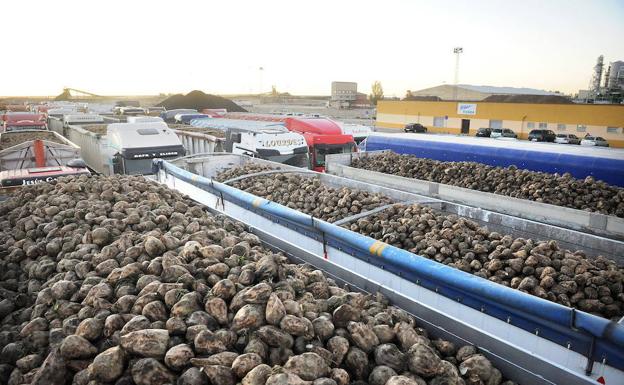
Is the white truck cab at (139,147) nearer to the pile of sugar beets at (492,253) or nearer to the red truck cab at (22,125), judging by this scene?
the pile of sugar beets at (492,253)

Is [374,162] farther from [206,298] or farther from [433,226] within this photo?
[206,298]

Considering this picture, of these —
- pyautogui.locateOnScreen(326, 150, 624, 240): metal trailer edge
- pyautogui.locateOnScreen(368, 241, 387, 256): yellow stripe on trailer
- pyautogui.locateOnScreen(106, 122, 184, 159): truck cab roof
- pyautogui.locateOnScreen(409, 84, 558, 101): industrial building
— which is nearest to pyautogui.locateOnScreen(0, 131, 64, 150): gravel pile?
pyautogui.locateOnScreen(106, 122, 184, 159): truck cab roof

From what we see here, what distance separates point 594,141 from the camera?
86.1ft

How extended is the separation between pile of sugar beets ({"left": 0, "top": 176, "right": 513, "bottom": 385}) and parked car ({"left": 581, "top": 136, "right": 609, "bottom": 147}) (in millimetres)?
27441

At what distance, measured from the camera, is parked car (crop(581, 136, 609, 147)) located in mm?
25567

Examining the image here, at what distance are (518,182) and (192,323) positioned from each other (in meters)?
8.21

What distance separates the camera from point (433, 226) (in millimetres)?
5578

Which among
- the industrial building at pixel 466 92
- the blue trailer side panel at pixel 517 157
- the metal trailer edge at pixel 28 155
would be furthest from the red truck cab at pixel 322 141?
the industrial building at pixel 466 92

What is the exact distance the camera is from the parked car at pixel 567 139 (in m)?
27.2

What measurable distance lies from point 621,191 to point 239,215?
23.8 ft

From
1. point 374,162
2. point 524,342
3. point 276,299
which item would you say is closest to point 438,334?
point 524,342

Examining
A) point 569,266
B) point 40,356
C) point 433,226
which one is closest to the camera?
point 40,356

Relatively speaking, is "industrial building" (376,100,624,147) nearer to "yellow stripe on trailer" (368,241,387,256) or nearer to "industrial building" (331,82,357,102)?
"yellow stripe on trailer" (368,241,387,256)

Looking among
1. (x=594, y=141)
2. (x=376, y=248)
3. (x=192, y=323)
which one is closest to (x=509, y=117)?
(x=594, y=141)
